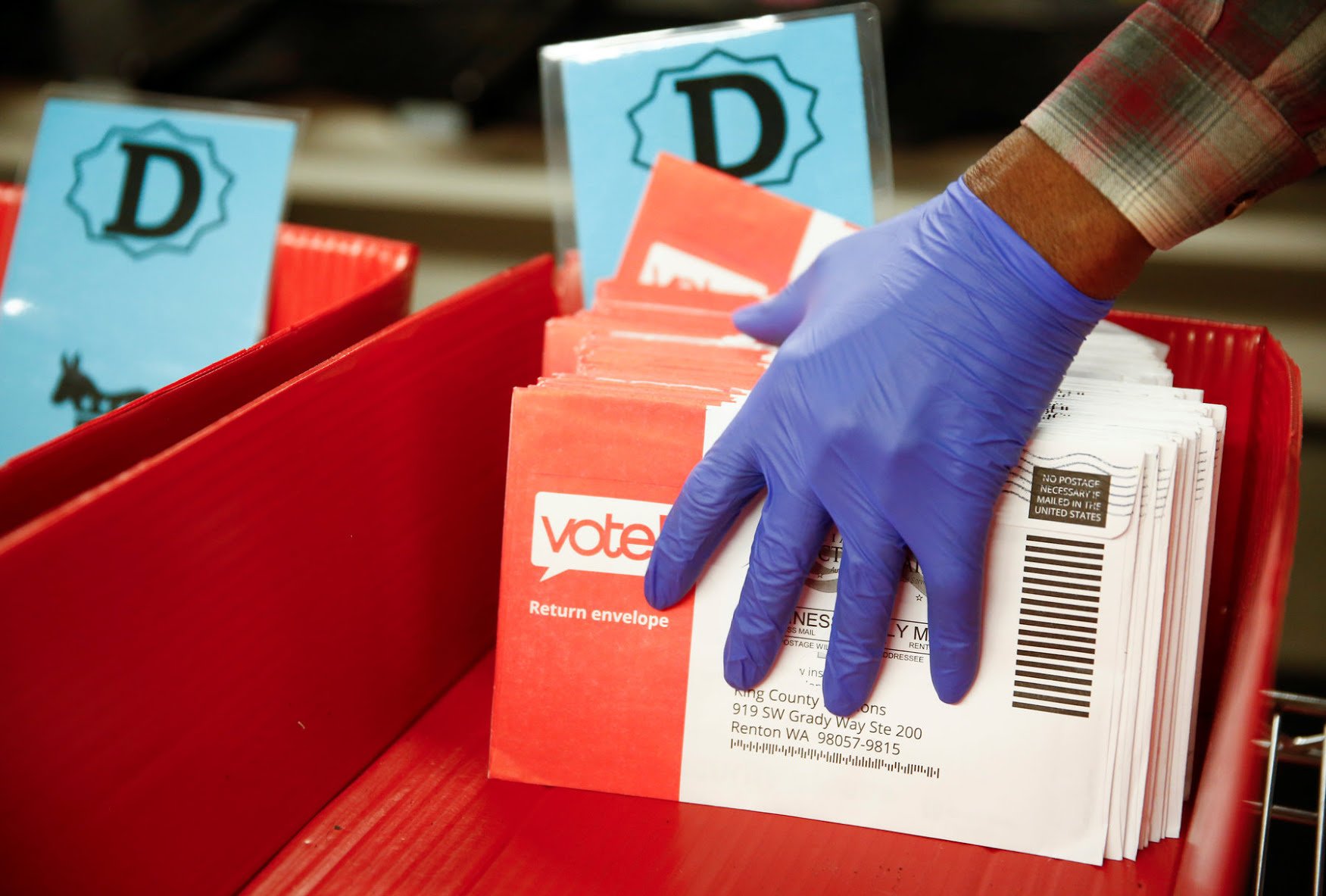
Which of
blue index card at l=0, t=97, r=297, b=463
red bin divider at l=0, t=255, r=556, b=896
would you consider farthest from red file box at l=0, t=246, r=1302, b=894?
blue index card at l=0, t=97, r=297, b=463

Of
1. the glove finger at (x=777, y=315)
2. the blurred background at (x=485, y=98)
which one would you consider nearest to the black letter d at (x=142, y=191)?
the glove finger at (x=777, y=315)

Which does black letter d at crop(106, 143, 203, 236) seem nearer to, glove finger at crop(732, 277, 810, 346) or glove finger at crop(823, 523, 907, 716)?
glove finger at crop(732, 277, 810, 346)

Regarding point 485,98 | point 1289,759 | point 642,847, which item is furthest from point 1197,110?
point 485,98

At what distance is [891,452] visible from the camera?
778mm

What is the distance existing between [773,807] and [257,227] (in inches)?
35.6

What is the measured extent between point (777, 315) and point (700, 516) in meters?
0.26

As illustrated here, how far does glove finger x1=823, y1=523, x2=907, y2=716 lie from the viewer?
777mm

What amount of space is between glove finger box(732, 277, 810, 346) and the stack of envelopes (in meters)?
0.09

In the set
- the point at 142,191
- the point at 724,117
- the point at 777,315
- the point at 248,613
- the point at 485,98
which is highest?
the point at 485,98

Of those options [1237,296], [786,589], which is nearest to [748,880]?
[786,589]

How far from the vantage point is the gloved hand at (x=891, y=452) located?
0.77 metres

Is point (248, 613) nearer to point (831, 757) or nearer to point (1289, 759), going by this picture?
point (831, 757)

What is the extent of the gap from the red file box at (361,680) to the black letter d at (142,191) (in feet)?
1.61

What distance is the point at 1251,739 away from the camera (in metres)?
0.58
